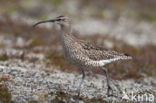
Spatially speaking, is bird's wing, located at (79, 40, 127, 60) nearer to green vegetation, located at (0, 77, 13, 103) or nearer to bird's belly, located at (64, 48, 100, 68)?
bird's belly, located at (64, 48, 100, 68)

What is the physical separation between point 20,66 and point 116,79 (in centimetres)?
343

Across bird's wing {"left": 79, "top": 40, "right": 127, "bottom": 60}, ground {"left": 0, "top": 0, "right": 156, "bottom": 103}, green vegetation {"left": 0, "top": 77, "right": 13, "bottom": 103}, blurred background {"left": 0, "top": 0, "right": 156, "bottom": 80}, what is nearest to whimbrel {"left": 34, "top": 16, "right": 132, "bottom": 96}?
bird's wing {"left": 79, "top": 40, "right": 127, "bottom": 60}

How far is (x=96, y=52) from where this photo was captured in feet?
32.4

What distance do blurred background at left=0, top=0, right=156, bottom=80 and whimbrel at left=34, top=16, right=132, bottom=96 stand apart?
6.15 feet

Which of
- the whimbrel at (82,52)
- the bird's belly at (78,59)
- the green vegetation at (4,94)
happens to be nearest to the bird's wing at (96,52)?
the whimbrel at (82,52)

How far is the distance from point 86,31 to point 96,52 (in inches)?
491

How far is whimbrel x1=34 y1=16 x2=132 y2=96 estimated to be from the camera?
923cm

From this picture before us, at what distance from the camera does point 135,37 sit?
78.1 feet

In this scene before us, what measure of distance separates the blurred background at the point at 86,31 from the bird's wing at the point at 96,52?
5.72ft

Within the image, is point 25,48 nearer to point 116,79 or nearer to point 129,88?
point 116,79

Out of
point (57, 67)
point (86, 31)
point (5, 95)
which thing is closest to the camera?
point (5, 95)

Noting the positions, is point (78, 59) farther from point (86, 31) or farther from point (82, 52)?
point (86, 31)

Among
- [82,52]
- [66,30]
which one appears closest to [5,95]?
[82,52]

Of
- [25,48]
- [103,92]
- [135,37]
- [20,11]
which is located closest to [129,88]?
[103,92]
